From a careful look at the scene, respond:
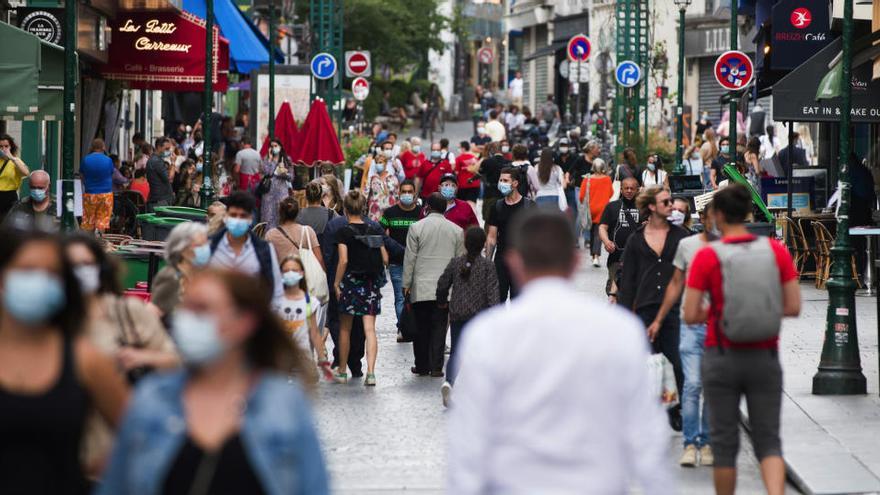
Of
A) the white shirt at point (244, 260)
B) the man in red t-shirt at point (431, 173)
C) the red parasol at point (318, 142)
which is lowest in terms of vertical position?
the white shirt at point (244, 260)

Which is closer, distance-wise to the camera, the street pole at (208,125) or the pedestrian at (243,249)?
the pedestrian at (243,249)

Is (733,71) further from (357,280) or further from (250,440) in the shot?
(250,440)

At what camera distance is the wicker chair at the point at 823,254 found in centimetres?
2280

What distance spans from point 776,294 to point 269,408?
4.68 m

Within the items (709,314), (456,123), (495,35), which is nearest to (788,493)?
(709,314)

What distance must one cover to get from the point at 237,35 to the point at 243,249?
25824 mm

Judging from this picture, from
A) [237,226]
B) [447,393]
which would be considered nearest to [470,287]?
[447,393]

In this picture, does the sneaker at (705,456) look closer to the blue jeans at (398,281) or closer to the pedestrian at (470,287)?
the pedestrian at (470,287)

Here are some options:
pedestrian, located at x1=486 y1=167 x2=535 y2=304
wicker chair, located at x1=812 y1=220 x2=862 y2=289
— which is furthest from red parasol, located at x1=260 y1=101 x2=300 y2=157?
pedestrian, located at x1=486 y1=167 x2=535 y2=304

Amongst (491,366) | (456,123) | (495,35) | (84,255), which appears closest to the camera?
(491,366)

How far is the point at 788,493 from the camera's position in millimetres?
10523

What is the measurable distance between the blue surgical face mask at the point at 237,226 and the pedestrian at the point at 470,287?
3.45 m

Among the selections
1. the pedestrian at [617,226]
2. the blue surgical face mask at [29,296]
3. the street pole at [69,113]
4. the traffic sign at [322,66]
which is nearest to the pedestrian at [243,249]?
the street pole at [69,113]

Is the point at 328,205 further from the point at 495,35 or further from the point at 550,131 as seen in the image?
the point at 495,35
